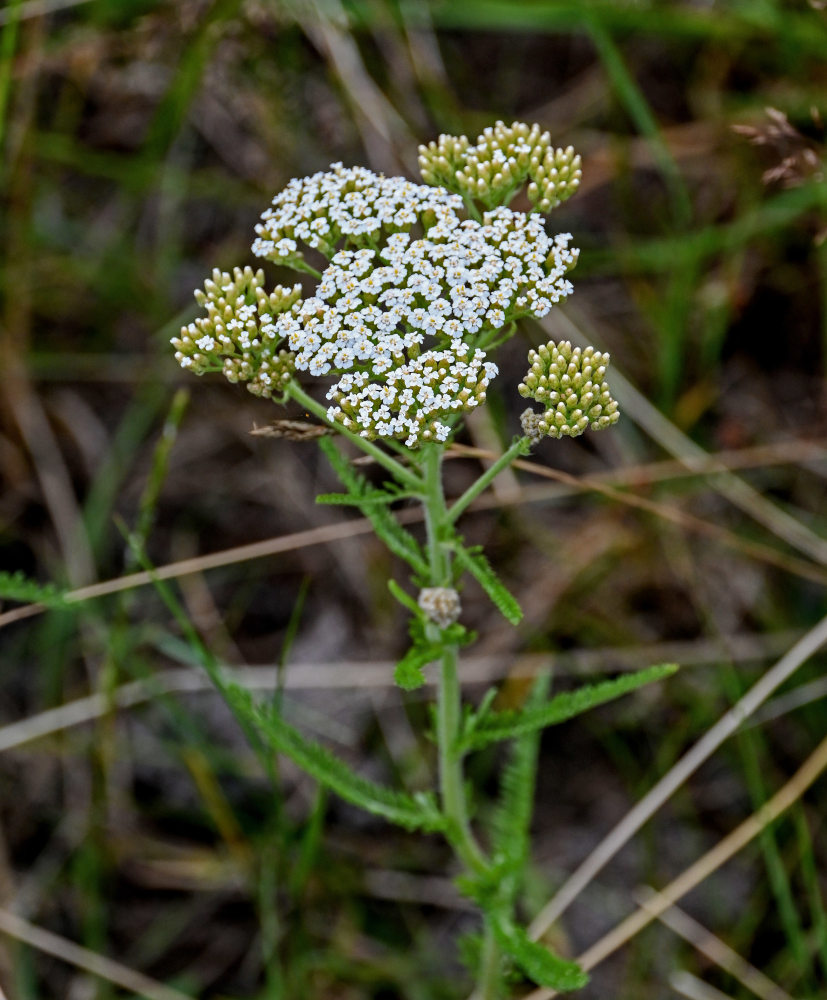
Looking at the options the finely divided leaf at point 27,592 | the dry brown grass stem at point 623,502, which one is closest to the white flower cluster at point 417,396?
the finely divided leaf at point 27,592

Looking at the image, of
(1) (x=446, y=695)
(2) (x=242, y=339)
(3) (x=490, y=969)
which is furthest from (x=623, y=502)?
(2) (x=242, y=339)

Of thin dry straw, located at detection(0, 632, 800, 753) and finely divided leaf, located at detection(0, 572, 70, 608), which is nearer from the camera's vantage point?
finely divided leaf, located at detection(0, 572, 70, 608)

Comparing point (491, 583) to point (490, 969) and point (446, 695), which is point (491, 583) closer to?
point (446, 695)

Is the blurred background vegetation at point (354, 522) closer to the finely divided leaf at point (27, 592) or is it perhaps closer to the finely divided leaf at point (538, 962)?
the finely divided leaf at point (27, 592)

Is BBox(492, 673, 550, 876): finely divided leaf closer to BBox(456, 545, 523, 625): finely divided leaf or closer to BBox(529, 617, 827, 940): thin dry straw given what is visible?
BBox(529, 617, 827, 940): thin dry straw

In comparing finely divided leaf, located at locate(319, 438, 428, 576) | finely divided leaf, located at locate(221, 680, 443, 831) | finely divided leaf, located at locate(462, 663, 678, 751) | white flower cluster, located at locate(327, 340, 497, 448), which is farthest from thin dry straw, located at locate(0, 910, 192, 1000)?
white flower cluster, located at locate(327, 340, 497, 448)

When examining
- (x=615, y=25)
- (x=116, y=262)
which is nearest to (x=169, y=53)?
(x=116, y=262)

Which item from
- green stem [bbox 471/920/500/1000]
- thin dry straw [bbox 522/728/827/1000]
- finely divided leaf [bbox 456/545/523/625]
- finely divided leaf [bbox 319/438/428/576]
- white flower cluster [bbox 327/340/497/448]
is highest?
white flower cluster [bbox 327/340/497/448]
